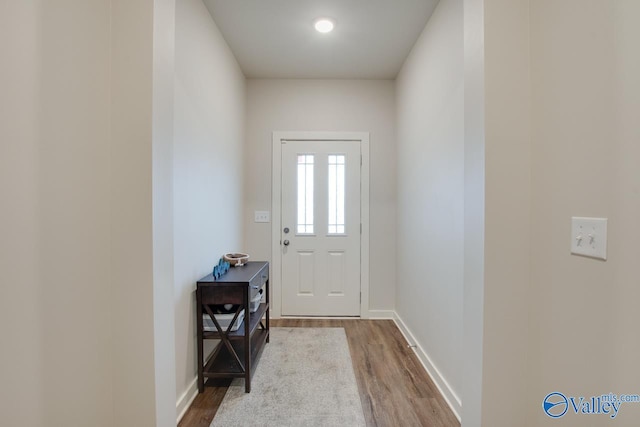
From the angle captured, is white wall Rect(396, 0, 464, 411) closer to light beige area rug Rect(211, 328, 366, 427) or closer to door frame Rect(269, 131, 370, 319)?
door frame Rect(269, 131, 370, 319)

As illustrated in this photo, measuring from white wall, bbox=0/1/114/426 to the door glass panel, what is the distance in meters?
2.26

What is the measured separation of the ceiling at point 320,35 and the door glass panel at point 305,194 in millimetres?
955

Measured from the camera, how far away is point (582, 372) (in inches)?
32.3

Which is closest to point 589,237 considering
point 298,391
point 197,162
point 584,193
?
point 584,193

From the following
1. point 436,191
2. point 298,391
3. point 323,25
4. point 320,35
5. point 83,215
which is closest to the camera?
point 83,215

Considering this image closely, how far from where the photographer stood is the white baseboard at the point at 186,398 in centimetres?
163

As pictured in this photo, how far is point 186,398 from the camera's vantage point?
5.64 feet

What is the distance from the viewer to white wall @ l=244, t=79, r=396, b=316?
319cm

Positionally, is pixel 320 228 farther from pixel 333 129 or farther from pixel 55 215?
pixel 55 215

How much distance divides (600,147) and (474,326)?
690 millimetres

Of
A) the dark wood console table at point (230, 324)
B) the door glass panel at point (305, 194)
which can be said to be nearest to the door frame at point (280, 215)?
the door glass panel at point (305, 194)

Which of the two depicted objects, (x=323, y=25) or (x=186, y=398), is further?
(x=323, y=25)

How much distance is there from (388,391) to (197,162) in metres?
2.02

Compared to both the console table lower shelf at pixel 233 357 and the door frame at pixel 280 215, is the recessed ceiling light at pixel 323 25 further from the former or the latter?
the console table lower shelf at pixel 233 357
